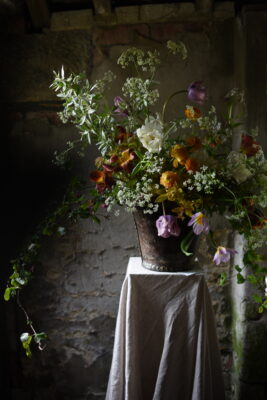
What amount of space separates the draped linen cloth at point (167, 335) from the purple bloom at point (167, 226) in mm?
214

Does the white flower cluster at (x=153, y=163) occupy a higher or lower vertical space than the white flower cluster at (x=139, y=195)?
higher

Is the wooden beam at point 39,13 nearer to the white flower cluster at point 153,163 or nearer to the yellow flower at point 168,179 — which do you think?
the white flower cluster at point 153,163

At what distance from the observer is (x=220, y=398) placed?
1.56 m

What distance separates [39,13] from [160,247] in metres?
1.35

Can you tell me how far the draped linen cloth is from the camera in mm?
1425

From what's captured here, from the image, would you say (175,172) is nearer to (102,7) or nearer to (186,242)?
(186,242)

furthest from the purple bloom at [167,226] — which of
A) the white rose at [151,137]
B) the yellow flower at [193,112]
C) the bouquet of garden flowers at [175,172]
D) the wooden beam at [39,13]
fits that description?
the wooden beam at [39,13]

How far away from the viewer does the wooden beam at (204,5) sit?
1821 millimetres

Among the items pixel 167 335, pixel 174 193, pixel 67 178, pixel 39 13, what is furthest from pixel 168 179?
pixel 39 13

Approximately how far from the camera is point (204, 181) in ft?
4.16

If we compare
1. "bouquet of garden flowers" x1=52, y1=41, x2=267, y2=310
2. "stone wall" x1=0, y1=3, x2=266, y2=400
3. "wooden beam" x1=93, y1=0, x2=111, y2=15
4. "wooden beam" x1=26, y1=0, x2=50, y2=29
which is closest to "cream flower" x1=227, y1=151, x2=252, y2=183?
"bouquet of garden flowers" x1=52, y1=41, x2=267, y2=310

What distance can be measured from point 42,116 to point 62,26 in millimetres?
474

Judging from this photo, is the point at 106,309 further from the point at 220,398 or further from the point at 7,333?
the point at 220,398

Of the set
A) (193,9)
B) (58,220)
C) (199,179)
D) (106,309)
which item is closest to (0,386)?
(106,309)
